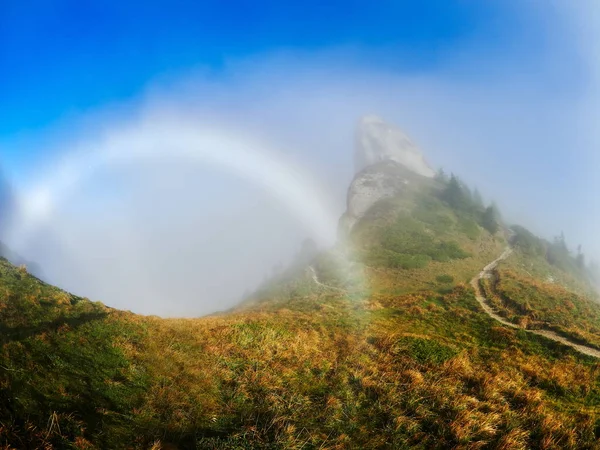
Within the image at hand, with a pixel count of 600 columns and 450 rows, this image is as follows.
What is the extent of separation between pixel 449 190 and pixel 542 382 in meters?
75.8

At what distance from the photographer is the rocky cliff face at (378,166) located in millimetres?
87938

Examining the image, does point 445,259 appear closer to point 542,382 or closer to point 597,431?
→ point 542,382

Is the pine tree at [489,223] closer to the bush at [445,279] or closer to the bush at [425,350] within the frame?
the bush at [445,279]

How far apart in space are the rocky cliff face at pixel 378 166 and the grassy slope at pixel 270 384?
65.0 metres

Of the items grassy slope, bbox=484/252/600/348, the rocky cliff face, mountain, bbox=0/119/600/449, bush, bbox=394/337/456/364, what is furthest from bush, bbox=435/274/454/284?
the rocky cliff face

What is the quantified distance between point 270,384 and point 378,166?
4185 inches

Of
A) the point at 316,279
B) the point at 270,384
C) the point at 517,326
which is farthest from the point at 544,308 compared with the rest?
the point at 316,279

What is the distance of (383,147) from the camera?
140m

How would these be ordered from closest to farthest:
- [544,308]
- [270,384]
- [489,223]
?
1. [270,384]
2. [544,308]
3. [489,223]

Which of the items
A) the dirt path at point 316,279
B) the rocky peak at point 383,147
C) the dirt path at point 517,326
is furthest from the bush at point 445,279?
the rocky peak at point 383,147

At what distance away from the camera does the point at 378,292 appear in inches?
1323

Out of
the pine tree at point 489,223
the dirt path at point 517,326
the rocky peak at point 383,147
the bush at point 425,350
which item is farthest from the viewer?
the rocky peak at point 383,147

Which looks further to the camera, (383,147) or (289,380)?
(383,147)

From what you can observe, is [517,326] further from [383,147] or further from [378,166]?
[383,147]
